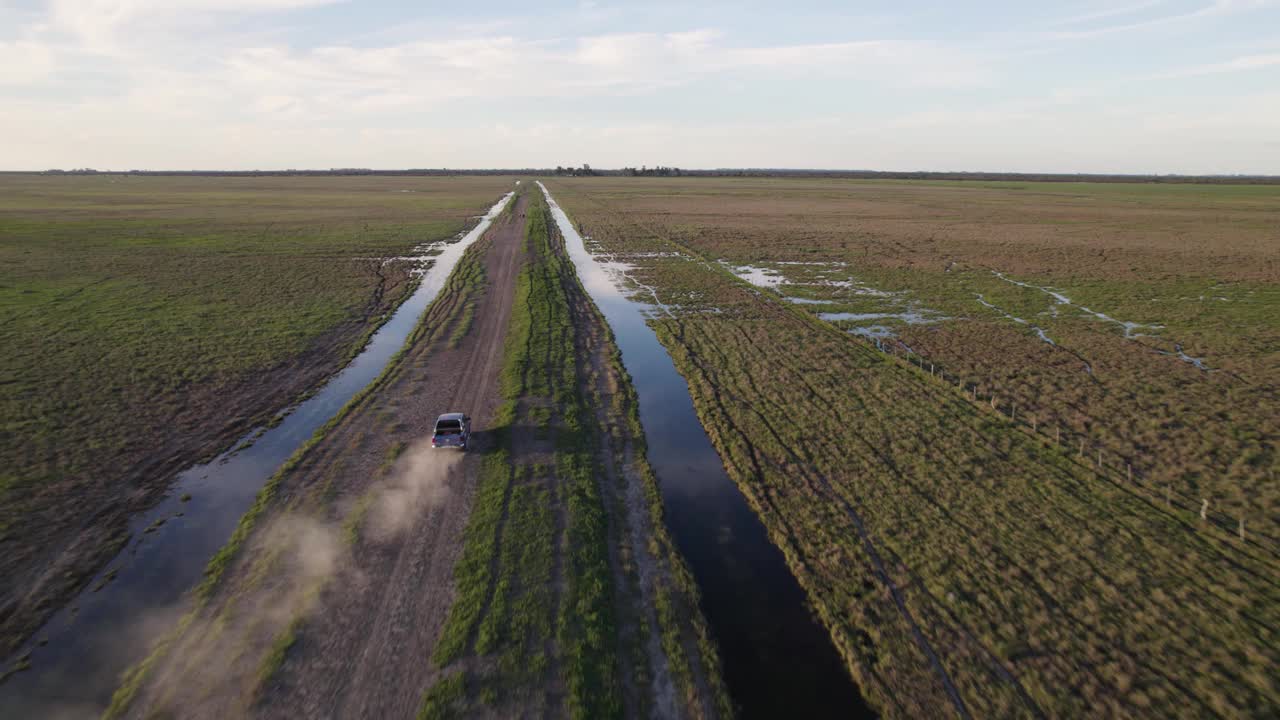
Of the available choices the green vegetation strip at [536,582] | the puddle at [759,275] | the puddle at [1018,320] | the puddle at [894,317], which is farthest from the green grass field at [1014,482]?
the green vegetation strip at [536,582]

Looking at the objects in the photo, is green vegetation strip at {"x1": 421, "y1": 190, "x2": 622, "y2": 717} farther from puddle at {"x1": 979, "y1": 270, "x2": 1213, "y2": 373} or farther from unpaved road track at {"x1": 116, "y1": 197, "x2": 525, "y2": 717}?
puddle at {"x1": 979, "y1": 270, "x2": 1213, "y2": 373}

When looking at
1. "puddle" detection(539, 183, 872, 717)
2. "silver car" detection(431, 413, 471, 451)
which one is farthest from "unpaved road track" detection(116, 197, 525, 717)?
"puddle" detection(539, 183, 872, 717)

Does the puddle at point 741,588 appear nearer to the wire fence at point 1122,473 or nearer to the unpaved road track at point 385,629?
the unpaved road track at point 385,629

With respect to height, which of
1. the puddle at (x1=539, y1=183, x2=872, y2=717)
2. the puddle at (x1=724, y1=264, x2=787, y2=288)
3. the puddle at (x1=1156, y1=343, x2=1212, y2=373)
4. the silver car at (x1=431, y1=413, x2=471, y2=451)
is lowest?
the puddle at (x1=539, y1=183, x2=872, y2=717)

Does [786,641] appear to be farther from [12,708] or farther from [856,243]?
[856,243]

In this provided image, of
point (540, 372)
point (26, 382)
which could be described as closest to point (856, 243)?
point (540, 372)

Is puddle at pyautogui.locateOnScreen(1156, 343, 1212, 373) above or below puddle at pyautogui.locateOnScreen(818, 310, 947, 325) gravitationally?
below

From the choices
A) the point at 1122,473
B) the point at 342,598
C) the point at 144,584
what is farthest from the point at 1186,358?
the point at 144,584
